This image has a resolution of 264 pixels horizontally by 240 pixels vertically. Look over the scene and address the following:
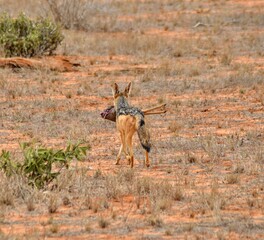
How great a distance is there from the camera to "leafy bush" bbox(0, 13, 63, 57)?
69.4 ft

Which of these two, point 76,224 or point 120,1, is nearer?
point 76,224

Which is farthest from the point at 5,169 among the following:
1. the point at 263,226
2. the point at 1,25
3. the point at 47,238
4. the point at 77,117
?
the point at 1,25

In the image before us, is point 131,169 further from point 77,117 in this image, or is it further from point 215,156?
point 77,117

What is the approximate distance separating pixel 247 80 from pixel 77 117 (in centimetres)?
460

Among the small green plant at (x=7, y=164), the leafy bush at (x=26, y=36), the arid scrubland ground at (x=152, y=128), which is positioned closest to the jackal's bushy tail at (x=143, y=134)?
the arid scrubland ground at (x=152, y=128)

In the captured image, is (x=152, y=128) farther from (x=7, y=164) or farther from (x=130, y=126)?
(x=7, y=164)

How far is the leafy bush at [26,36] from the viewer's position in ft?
69.4

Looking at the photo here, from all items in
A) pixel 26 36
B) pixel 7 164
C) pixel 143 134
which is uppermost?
pixel 26 36

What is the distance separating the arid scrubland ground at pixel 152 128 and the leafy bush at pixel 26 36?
0.88 m

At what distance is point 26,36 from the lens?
2152 centimetres

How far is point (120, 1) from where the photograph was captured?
3472cm

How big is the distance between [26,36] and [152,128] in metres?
7.49

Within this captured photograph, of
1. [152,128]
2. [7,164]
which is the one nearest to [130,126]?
[7,164]

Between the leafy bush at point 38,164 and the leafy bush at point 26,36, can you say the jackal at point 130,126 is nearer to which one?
the leafy bush at point 38,164
